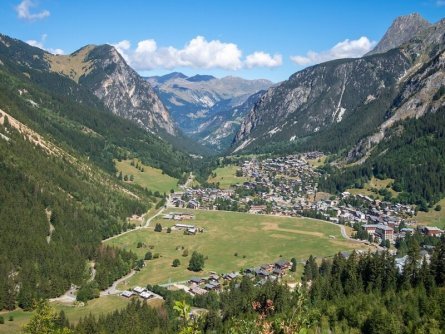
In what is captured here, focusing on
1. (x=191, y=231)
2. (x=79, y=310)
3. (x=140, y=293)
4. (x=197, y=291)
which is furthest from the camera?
(x=191, y=231)

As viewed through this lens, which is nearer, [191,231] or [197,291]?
[197,291]

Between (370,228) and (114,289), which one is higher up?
(370,228)

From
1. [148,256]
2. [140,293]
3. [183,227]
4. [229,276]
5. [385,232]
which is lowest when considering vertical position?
[140,293]

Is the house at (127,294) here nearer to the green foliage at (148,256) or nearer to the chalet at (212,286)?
the chalet at (212,286)

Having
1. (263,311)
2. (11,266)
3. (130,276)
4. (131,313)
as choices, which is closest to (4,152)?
(11,266)

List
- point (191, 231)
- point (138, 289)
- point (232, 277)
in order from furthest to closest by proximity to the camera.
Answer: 1. point (191, 231)
2. point (232, 277)
3. point (138, 289)

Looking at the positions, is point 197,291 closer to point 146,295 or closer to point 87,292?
point 146,295

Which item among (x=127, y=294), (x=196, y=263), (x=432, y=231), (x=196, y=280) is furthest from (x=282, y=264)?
(x=432, y=231)
